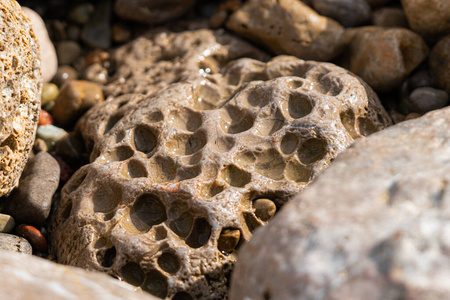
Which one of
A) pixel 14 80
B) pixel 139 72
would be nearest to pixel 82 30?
pixel 139 72

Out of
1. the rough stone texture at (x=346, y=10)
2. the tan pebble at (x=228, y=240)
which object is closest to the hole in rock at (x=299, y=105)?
the tan pebble at (x=228, y=240)

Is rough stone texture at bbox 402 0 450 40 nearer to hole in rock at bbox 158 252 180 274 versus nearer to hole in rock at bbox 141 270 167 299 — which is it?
hole in rock at bbox 158 252 180 274

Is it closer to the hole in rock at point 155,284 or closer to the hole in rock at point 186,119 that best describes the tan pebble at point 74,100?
the hole in rock at point 186,119

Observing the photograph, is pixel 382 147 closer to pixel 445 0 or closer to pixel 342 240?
pixel 342 240

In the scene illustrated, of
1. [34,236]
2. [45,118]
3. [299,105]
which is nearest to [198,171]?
[299,105]

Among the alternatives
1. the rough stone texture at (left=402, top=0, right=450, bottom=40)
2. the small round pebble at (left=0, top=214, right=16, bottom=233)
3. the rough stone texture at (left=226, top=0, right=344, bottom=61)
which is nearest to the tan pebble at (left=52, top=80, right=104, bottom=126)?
the small round pebble at (left=0, top=214, right=16, bottom=233)

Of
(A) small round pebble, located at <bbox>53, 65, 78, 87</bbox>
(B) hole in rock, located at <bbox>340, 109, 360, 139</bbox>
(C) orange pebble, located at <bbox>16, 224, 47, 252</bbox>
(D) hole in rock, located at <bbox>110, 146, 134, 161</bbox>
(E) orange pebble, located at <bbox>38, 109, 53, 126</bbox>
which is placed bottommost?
(C) orange pebble, located at <bbox>16, 224, 47, 252</bbox>

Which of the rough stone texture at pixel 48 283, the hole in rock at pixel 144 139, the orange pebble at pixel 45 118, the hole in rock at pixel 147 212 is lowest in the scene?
the orange pebble at pixel 45 118
